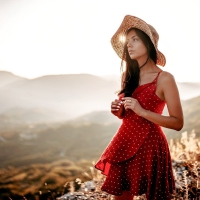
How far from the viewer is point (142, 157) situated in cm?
223

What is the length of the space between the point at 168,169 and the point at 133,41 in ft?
4.68

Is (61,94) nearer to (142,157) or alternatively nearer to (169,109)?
(142,157)

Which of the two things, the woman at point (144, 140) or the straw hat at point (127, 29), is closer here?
the woman at point (144, 140)

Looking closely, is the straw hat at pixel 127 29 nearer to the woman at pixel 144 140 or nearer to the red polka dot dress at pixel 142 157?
the woman at pixel 144 140

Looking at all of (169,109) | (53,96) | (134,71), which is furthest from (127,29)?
(53,96)

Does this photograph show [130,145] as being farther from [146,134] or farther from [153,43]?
[153,43]

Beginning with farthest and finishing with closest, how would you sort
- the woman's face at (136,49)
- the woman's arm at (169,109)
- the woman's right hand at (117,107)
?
the woman's face at (136,49) → the woman's right hand at (117,107) → the woman's arm at (169,109)

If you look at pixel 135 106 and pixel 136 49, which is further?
pixel 136 49

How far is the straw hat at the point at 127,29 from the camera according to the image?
2512 millimetres

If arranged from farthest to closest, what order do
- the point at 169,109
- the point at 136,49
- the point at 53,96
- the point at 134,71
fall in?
the point at 53,96 → the point at 134,71 → the point at 136,49 → the point at 169,109

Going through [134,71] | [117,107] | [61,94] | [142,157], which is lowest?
[142,157]

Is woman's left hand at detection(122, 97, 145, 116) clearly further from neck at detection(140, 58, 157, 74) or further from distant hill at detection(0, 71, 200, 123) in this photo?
distant hill at detection(0, 71, 200, 123)

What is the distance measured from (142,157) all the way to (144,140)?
170 mm

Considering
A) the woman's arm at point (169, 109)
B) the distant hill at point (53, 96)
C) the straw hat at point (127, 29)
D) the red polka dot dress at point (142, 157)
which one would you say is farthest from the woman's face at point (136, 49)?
the distant hill at point (53, 96)
